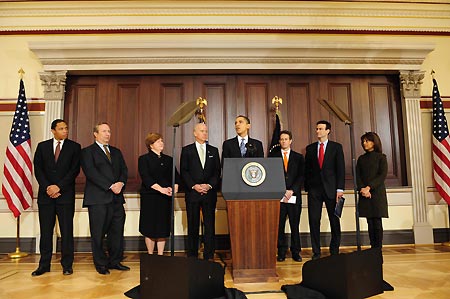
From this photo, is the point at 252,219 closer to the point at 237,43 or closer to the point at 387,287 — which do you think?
the point at 387,287

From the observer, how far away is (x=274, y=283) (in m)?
2.70

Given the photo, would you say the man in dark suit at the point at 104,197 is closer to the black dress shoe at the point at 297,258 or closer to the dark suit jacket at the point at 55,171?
the dark suit jacket at the point at 55,171

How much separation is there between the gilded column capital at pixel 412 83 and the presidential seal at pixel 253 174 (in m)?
3.26

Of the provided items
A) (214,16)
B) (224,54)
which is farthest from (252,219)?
(214,16)

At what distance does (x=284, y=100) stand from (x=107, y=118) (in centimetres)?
251

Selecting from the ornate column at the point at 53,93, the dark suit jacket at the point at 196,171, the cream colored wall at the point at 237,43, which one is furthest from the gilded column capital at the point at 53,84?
the dark suit jacket at the point at 196,171

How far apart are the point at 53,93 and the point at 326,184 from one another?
145 inches

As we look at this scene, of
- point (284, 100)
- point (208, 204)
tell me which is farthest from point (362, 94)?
point (208, 204)

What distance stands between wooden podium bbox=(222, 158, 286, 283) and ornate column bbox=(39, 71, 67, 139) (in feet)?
10.0

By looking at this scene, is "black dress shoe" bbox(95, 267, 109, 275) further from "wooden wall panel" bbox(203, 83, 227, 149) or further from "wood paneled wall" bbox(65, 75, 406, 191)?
"wooden wall panel" bbox(203, 83, 227, 149)

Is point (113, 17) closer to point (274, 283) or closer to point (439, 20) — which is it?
point (274, 283)

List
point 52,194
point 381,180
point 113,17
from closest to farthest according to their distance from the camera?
point 52,194 → point 381,180 → point 113,17

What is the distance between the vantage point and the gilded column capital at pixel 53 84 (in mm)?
4707

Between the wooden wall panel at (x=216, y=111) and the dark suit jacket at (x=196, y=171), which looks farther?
the wooden wall panel at (x=216, y=111)
